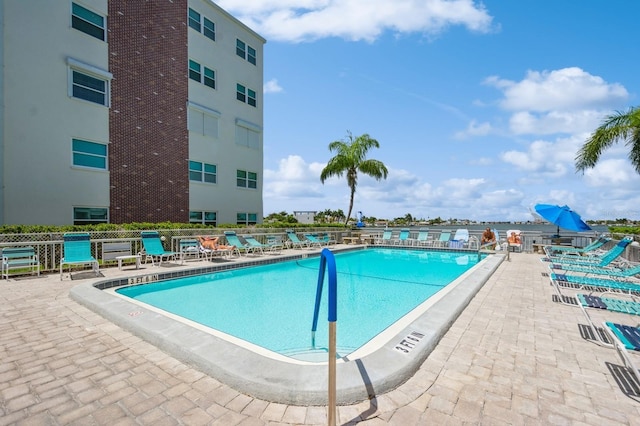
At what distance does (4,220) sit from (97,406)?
1246 cm

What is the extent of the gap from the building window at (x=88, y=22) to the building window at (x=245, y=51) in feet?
26.5

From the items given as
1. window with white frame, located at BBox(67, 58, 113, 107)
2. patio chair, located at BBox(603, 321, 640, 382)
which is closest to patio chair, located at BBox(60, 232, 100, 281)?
window with white frame, located at BBox(67, 58, 113, 107)

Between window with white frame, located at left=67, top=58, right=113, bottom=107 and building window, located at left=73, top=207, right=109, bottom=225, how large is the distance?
15.0ft

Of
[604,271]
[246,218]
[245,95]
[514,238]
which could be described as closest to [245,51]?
[245,95]

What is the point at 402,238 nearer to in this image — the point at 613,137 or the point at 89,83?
the point at 613,137

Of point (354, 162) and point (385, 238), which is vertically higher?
point (354, 162)

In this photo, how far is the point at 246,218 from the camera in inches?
806

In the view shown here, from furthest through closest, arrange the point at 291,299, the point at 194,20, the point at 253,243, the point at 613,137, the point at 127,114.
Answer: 1. the point at 194,20
2. the point at 127,114
3. the point at 253,243
4. the point at 613,137
5. the point at 291,299

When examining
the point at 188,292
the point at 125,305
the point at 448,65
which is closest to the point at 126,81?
the point at 188,292

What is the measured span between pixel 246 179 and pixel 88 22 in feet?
34.7

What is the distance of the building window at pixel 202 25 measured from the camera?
58.0 ft

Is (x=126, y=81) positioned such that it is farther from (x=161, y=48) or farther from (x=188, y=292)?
(x=188, y=292)

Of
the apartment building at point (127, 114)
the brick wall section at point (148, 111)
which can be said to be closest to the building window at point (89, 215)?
the apartment building at point (127, 114)

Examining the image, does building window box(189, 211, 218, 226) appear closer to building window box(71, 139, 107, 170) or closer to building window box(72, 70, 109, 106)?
building window box(71, 139, 107, 170)
